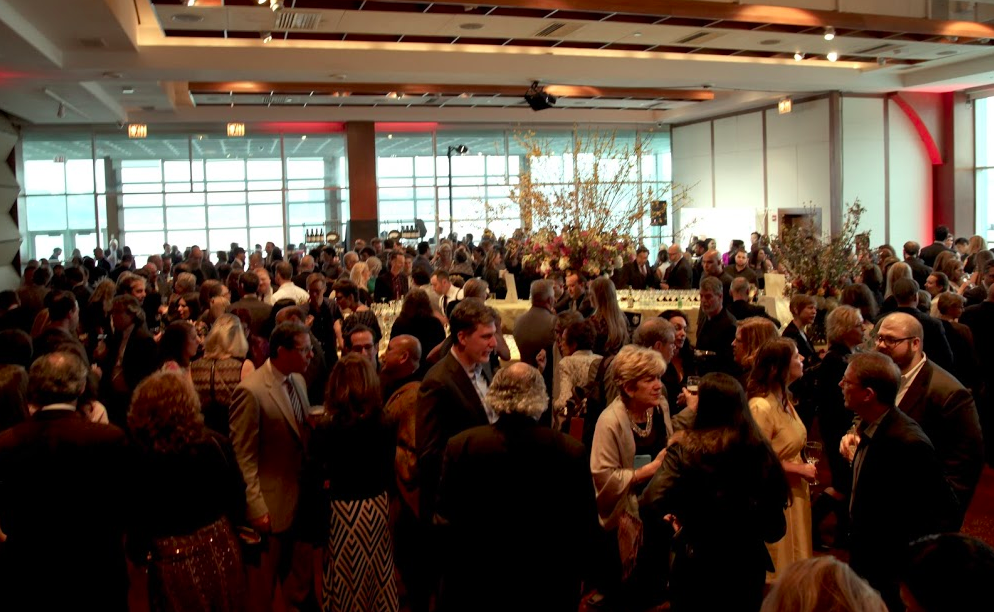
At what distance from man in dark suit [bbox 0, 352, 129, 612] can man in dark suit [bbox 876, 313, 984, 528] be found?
3209 millimetres

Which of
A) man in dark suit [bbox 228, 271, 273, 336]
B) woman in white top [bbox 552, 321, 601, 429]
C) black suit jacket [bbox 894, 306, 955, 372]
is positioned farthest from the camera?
man in dark suit [bbox 228, 271, 273, 336]

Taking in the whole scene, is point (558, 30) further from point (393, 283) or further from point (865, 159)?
point (865, 159)

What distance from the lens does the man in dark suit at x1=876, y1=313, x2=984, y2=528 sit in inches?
148

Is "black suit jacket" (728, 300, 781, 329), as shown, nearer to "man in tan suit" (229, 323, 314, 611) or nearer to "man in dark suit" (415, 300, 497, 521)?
"man in dark suit" (415, 300, 497, 521)

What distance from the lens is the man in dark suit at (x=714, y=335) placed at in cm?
624

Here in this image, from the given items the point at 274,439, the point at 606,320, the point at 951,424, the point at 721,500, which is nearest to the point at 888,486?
the point at 721,500

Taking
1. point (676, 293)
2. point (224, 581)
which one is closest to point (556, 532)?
point (224, 581)

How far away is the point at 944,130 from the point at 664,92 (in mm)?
5197

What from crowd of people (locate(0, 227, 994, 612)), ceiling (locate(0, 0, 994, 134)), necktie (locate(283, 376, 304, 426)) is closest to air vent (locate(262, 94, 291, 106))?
ceiling (locate(0, 0, 994, 134))

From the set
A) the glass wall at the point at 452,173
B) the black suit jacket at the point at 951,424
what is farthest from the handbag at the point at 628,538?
the glass wall at the point at 452,173

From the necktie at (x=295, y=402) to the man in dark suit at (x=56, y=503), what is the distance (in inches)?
36.7

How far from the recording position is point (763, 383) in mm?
3871

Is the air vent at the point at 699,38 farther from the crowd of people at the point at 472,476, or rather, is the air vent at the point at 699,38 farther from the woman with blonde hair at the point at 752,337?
the woman with blonde hair at the point at 752,337

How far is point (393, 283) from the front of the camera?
9.70 metres
